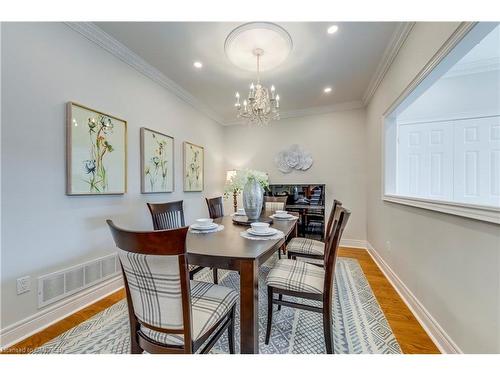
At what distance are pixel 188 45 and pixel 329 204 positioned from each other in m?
3.44

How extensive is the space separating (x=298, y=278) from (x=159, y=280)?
0.96 metres

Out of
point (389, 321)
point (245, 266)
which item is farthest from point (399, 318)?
point (245, 266)

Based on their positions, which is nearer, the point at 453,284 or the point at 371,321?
the point at 453,284

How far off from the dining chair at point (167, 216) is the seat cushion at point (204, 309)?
70 centimetres

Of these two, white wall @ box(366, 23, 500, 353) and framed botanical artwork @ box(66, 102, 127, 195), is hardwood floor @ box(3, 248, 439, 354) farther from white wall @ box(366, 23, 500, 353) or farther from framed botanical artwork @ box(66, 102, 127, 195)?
framed botanical artwork @ box(66, 102, 127, 195)

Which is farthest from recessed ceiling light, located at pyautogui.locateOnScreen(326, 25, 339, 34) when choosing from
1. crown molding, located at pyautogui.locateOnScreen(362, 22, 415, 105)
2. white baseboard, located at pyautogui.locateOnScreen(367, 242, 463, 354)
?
white baseboard, located at pyautogui.locateOnScreen(367, 242, 463, 354)

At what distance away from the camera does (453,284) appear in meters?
1.41

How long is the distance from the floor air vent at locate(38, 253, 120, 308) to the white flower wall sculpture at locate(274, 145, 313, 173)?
3267mm

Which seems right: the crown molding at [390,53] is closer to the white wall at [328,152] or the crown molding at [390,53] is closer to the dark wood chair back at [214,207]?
the white wall at [328,152]

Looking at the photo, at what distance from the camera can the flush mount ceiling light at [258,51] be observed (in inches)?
79.0

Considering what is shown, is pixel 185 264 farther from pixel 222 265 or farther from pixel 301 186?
pixel 301 186

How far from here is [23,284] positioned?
1611 millimetres

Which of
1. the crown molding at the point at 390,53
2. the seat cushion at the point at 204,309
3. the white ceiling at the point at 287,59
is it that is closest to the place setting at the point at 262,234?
the seat cushion at the point at 204,309
